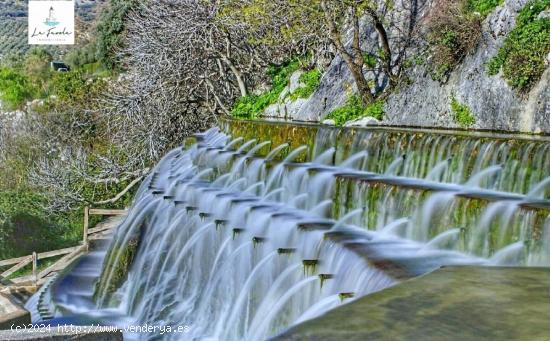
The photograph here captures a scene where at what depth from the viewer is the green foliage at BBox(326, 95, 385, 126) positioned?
1940 cm

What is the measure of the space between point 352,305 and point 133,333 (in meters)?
9.08

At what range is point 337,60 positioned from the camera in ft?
79.2

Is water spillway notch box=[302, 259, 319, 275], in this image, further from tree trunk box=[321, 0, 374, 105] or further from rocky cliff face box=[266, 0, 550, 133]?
tree trunk box=[321, 0, 374, 105]

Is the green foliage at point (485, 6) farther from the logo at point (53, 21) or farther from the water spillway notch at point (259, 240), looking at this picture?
the logo at point (53, 21)

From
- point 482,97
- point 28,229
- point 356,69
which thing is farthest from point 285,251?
point 28,229

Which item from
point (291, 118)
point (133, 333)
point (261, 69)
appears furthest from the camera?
point (261, 69)

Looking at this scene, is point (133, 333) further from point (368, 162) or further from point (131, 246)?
point (368, 162)

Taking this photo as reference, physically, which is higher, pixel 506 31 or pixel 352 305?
pixel 506 31

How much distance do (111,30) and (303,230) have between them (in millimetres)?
48369

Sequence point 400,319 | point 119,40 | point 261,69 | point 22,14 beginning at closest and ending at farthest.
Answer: point 400,319 < point 261,69 < point 119,40 < point 22,14

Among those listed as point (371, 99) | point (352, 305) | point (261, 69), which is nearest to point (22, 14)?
point (261, 69)

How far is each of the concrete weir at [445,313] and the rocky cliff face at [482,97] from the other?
33.3 ft

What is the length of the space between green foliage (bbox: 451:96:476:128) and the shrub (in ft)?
3.72

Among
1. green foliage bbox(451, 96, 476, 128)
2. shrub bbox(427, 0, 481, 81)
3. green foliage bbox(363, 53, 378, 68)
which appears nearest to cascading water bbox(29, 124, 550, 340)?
green foliage bbox(451, 96, 476, 128)
